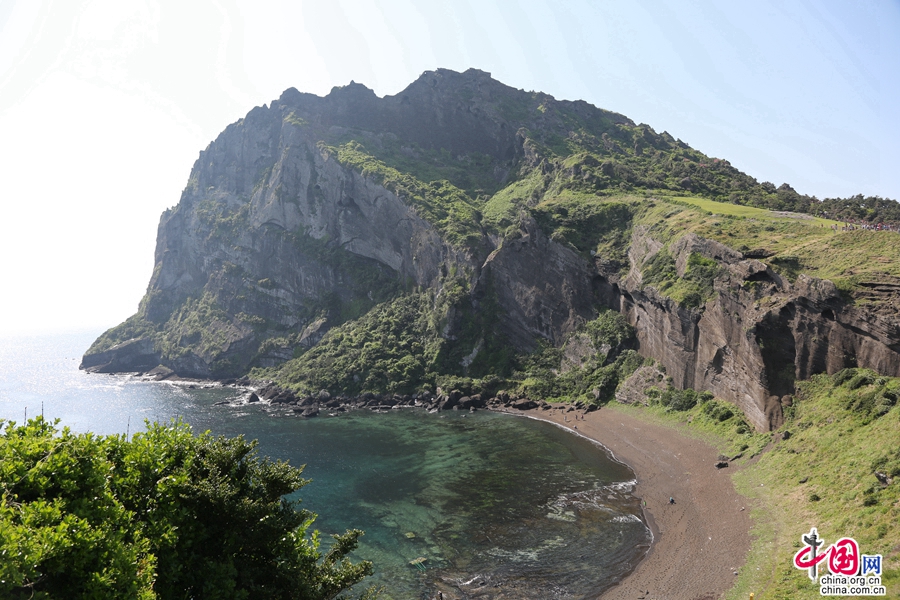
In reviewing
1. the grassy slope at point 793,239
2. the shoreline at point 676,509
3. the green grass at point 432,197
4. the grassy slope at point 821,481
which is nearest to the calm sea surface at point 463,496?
the shoreline at point 676,509

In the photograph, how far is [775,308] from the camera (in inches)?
1802

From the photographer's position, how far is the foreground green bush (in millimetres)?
10961

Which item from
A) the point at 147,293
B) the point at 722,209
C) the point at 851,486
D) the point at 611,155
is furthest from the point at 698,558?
the point at 147,293

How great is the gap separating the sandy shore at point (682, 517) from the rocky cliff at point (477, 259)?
7989 millimetres

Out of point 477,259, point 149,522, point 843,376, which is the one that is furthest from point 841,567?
point 477,259

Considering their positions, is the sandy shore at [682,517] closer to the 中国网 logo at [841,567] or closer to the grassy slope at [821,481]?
the grassy slope at [821,481]

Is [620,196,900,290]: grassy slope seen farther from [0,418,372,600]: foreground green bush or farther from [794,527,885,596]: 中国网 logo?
[0,418,372,600]: foreground green bush

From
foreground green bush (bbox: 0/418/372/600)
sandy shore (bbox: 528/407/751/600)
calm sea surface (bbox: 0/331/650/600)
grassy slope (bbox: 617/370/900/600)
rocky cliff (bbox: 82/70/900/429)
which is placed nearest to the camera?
foreground green bush (bbox: 0/418/372/600)

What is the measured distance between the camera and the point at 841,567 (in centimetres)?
2234

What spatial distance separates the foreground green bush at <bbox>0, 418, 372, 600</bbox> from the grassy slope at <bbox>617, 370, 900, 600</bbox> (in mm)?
21469

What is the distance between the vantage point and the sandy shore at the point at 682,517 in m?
27.3

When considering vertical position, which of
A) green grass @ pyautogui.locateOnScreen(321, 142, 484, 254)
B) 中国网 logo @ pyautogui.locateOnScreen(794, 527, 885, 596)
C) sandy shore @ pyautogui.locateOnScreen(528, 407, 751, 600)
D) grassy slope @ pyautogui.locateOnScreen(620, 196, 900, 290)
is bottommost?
sandy shore @ pyautogui.locateOnScreen(528, 407, 751, 600)

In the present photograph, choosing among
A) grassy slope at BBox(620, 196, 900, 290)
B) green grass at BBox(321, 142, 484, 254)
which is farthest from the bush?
green grass at BBox(321, 142, 484, 254)

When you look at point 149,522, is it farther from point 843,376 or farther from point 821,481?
point 843,376
